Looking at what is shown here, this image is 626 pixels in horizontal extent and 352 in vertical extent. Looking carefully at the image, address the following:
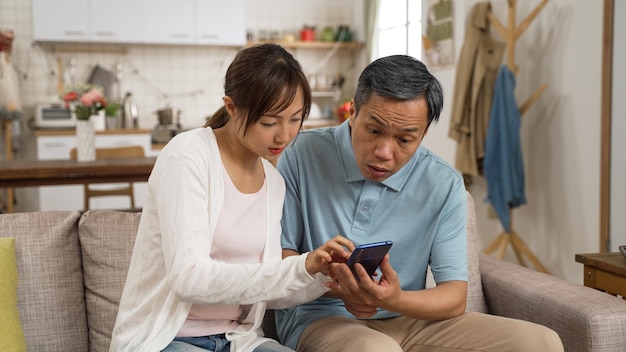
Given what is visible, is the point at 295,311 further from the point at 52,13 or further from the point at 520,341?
the point at 52,13

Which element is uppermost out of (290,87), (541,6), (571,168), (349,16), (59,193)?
(349,16)

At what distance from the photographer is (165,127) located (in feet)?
20.0

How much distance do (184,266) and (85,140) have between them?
2.86 m

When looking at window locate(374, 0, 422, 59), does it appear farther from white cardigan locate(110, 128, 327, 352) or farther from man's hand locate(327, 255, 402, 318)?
white cardigan locate(110, 128, 327, 352)

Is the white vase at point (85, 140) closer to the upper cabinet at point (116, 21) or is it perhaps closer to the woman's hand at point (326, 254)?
the upper cabinet at point (116, 21)

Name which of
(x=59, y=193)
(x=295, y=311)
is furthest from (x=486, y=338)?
(x=59, y=193)

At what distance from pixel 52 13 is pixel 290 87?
5222 mm

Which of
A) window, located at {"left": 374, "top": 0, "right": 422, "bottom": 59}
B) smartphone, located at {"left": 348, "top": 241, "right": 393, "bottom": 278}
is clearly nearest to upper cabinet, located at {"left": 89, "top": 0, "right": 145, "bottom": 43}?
window, located at {"left": 374, "top": 0, "right": 422, "bottom": 59}

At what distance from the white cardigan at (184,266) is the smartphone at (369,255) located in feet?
0.32

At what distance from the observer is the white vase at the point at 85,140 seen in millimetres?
3863

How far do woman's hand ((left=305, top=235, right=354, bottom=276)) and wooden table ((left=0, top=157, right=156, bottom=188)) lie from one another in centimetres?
256

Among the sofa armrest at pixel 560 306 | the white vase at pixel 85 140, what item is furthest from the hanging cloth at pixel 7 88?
the sofa armrest at pixel 560 306

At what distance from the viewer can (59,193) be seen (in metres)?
5.78

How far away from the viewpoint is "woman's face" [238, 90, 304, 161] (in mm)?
1377
